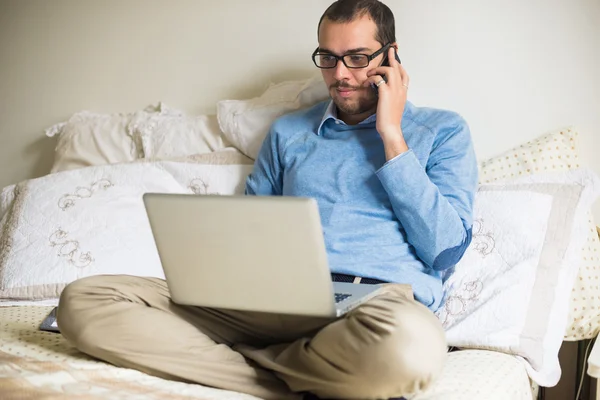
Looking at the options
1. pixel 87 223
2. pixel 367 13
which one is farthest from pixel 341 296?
pixel 87 223

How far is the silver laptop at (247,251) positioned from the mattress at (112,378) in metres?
0.17

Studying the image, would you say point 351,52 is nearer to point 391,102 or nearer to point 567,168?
point 391,102

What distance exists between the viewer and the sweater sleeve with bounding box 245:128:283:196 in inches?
71.8

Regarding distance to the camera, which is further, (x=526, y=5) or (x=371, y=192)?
(x=526, y=5)

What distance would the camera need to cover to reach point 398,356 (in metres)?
1.08

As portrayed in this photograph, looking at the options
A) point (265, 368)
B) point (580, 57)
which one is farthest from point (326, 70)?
point (265, 368)

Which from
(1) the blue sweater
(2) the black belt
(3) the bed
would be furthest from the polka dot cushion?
(2) the black belt

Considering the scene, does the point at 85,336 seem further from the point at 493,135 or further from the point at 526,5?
the point at 526,5

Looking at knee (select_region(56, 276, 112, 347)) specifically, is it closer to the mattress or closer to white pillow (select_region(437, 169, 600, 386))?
the mattress

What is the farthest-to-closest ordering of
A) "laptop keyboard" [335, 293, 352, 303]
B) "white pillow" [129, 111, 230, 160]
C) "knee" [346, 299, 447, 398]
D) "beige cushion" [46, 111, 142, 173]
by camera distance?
"beige cushion" [46, 111, 142, 173], "white pillow" [129, 111, 230, 160], "laptop keyboard" [335, 293, 352, 303], "knee" [346, 299, 447, 398]

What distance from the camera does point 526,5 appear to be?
1843 mm

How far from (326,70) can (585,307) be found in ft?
2.57

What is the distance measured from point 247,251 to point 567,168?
940 mm

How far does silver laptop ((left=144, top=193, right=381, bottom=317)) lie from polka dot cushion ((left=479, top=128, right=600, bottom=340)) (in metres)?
0.66
